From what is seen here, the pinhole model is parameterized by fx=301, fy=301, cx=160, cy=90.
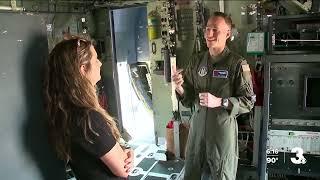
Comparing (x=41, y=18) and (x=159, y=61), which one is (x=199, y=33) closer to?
(x=159, y=61)

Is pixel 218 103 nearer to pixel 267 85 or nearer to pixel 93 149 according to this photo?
pixel 267 85

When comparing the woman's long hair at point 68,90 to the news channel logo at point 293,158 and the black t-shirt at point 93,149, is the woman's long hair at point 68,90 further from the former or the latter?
the news channel logo at point 293,158

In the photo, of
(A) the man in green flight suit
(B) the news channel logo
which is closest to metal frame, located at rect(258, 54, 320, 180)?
(B) the news channel logo

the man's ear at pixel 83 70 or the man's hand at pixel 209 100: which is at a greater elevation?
the man's ear at pixel 83 70

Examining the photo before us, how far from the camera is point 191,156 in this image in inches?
94.9

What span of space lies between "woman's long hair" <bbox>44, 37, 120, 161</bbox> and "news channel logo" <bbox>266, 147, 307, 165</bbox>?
163cm

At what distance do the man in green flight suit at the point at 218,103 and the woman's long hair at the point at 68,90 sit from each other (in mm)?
1010

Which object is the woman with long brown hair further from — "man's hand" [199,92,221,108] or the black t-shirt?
"man's hand" [199,92,221,108]

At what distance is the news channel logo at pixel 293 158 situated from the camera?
2.42 metres

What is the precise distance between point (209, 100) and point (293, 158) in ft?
3.13

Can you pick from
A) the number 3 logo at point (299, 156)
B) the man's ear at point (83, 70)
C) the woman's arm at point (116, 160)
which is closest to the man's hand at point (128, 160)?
the woman's arm at point (116, 160)

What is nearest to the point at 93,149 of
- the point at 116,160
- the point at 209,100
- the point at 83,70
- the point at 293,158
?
the point at 116,160

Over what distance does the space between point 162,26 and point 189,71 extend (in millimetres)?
2011

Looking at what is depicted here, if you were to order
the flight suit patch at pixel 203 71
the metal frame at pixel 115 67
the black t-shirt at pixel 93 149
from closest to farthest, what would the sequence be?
the black t-shirt at pixel 93 149 < the flight suit patch at pixel 203 71 < the metal frame at pixel 115 67
